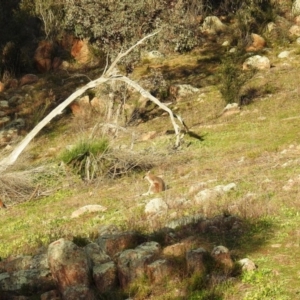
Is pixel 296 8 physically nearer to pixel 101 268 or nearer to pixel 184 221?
pixel 184 221

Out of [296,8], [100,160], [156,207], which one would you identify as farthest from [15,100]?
[156,207]

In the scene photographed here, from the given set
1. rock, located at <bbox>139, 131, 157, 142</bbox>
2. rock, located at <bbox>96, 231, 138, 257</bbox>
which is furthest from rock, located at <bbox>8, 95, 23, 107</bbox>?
rock, located at <bbox>96, 231, 138, 257</bbox>

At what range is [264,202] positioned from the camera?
853 cm

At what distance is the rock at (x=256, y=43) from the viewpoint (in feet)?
90.4

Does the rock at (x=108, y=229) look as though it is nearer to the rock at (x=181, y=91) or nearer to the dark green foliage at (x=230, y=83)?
the dark green foliage at (x=230, y=83)

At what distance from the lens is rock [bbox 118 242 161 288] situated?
6035 mm

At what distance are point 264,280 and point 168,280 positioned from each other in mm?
864

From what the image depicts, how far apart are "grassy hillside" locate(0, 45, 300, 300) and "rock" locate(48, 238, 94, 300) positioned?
554 mm

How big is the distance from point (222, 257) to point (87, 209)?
487 cm

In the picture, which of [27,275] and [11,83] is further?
[11,83]

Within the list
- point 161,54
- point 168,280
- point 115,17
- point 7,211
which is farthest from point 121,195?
point 161,54

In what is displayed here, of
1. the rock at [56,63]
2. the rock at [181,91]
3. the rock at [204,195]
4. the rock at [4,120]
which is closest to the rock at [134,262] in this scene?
the rock at [204,195]

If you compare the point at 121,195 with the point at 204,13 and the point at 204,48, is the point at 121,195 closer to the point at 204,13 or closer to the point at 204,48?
the point at 204,48

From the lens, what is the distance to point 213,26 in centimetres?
3105
